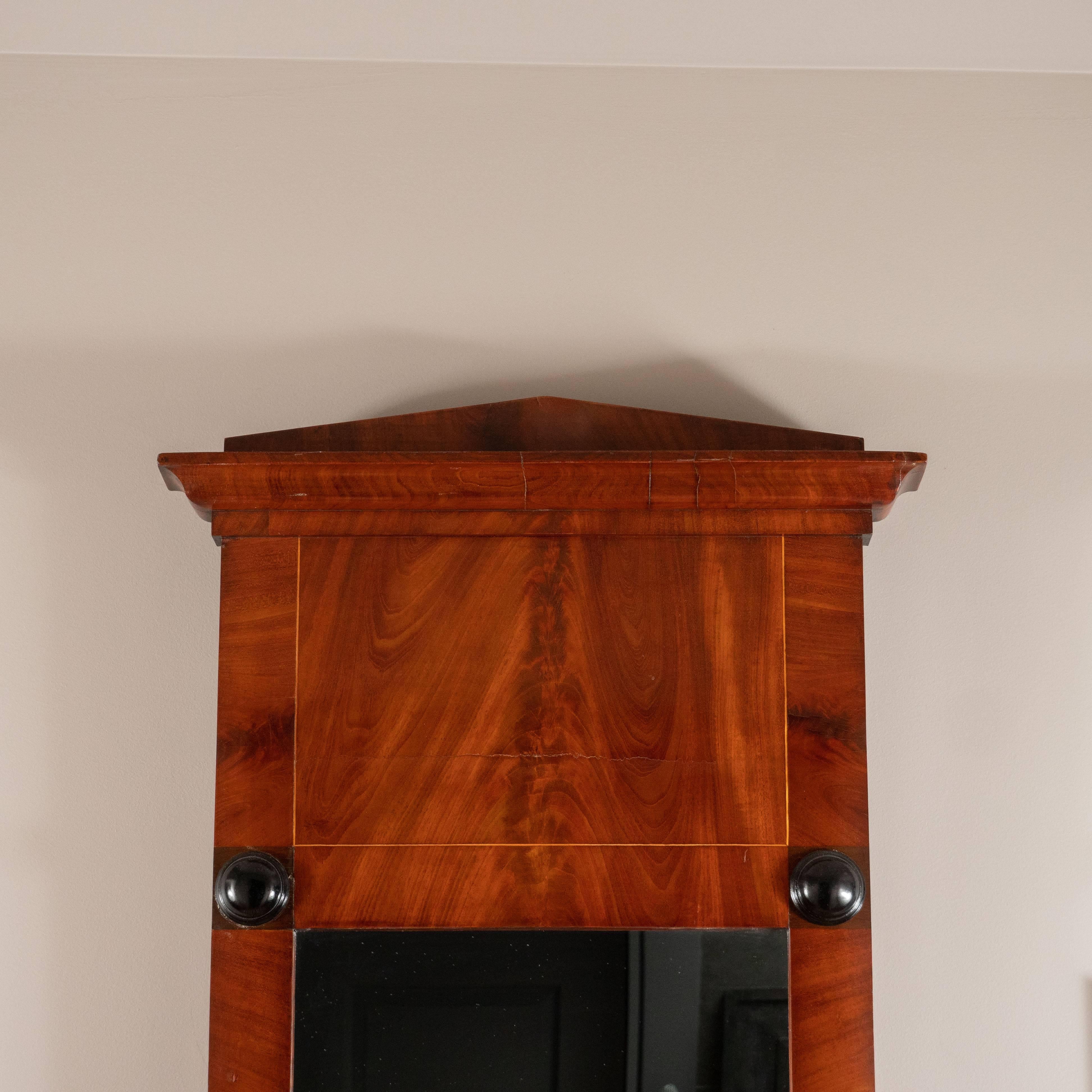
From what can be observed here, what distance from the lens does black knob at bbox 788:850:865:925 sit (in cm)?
86

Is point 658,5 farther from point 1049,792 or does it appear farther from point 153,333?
point 1049,792

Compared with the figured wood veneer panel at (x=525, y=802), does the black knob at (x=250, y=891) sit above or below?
below

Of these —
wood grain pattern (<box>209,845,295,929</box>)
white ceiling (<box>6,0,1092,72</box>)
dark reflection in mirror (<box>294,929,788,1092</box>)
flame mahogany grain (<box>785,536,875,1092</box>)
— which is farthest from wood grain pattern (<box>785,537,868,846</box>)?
white ceiling (<box>6,0,1092,72</box>)

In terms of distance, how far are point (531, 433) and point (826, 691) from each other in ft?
1.31

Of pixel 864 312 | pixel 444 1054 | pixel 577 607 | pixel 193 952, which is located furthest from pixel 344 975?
pixel 864 312

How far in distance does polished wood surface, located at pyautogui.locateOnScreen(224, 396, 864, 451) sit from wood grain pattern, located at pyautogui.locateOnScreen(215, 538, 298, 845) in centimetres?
13

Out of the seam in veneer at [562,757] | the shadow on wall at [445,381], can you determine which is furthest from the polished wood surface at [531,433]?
the seam in veneer at [562,757]

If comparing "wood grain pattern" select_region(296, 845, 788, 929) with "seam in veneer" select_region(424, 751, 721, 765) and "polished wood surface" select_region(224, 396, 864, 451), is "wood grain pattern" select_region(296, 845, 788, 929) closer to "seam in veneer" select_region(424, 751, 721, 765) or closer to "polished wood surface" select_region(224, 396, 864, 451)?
"seam in veneer" select_region(424, 751, 721, 765)

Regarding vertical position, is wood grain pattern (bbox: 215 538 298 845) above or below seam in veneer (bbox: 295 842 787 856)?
above

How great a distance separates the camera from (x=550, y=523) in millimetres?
904

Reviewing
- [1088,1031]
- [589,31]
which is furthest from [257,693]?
[1088,1031]

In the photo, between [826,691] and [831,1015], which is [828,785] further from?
[831,1015]

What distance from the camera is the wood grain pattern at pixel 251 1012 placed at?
0.87 m

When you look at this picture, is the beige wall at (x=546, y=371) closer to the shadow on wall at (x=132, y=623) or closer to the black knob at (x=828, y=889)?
the shadow on wall at (x=132, y=623)
